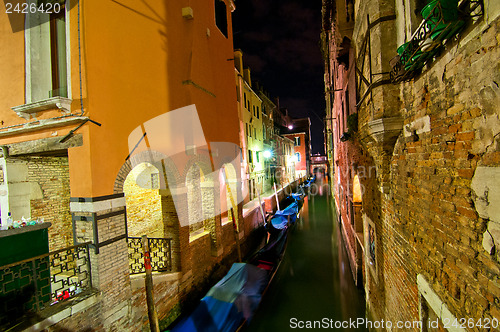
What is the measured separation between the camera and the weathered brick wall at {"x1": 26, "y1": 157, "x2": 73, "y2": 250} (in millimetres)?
5125

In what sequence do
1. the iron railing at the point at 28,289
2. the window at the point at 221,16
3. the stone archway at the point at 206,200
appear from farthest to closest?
the window at the point at 221,16
the stone archway at the point at 206,200
the iron railing at the point at 28,289

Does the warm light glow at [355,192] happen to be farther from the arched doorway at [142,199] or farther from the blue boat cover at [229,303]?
the arched doorway at [142,199]

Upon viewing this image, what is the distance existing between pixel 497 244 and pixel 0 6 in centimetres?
852

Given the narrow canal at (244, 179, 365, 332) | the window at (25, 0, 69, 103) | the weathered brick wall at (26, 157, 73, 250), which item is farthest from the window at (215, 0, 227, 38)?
the narrow canal at (244, 179, 365, 332)

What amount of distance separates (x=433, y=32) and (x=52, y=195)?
23.8 feet

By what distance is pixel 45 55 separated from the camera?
4523 mm

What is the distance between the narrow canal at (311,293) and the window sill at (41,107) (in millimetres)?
6986

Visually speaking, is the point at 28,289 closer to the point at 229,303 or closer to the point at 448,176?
the point at 229,303

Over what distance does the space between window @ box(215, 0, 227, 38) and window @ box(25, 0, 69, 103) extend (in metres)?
5.89

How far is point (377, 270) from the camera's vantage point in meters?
4.71

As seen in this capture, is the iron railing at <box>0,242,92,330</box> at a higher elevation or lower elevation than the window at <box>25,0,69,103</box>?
lower

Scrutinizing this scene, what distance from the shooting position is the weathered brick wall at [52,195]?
16.8ft

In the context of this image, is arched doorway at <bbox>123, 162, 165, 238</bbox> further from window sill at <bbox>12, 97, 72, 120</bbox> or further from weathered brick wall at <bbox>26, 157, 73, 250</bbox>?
window sill at <bbox>12, 97, 72, 120</bbox>

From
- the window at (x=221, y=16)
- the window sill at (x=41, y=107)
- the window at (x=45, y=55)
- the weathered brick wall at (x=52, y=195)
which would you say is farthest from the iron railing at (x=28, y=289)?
the window at (x=221, y=16)
